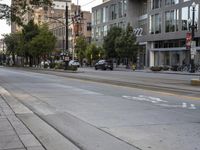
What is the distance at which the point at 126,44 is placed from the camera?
7500 cm

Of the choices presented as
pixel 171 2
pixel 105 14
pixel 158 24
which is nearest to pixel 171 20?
pixel 171 2

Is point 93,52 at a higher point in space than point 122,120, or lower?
higher

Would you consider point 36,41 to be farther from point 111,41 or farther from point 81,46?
point 81,46

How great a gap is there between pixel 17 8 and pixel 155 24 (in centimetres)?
4455

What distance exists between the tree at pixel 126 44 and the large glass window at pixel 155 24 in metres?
3.71

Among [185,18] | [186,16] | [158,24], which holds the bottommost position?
[158,24]

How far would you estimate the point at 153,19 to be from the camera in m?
77.5

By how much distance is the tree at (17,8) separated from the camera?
34.1 metres

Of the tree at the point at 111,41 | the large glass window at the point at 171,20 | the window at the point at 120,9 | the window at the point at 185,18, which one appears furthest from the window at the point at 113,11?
the window at the point at 185,18

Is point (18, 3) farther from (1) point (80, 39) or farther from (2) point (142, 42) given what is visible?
(1) point (80, 39)

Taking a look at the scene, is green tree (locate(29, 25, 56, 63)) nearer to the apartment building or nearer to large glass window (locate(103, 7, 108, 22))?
the apartment building

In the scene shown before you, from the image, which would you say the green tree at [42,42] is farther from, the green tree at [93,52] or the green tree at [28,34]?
the green tree at [93,52]

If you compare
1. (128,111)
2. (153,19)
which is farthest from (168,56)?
(128,111)

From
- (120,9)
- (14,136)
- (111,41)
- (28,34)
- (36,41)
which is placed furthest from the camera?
(120,9)
